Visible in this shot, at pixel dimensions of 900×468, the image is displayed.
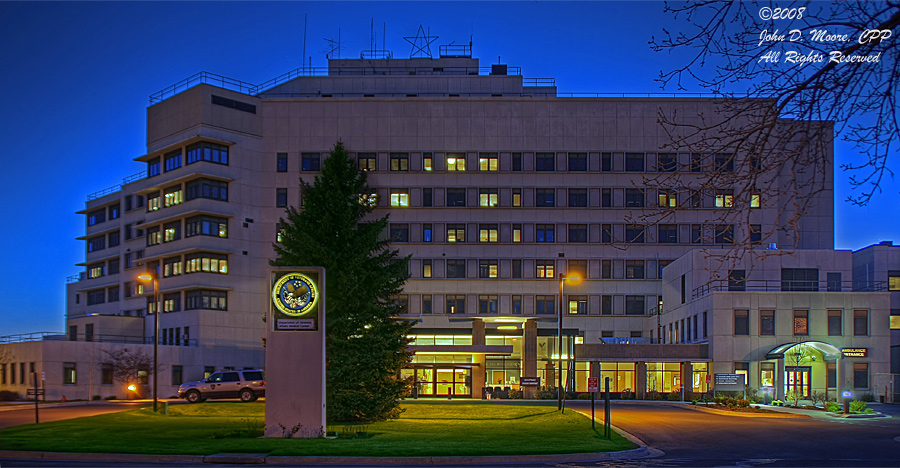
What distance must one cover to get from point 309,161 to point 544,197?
23393 mm

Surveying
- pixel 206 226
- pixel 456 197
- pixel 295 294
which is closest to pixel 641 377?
pixel 456 197

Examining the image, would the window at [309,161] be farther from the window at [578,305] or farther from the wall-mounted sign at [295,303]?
the wall-mounted sign at [295,303]

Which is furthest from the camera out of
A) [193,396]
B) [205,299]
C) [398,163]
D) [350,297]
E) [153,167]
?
[153,167]

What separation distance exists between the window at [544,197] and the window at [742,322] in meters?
28.4

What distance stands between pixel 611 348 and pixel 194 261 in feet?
129

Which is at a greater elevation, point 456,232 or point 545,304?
point 456,232

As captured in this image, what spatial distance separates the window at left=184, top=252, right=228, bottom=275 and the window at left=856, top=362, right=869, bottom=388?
5411cm

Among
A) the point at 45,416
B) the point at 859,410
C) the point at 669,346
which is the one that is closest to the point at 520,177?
the point at 669,346

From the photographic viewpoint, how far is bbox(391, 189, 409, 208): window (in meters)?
85.1

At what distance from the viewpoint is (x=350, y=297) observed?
34.6 m

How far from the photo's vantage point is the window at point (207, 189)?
80.2 meters

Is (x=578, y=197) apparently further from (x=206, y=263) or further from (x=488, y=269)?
(x=206, y=263)

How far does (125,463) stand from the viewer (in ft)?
68.5

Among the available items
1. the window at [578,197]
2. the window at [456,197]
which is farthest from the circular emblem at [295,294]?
the window at [578,197]
